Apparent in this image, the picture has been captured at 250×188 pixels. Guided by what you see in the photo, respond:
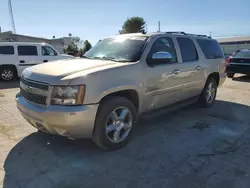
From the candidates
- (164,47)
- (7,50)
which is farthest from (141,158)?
(7,50)

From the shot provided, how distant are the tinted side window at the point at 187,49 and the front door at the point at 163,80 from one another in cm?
31

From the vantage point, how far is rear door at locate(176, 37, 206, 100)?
5.28m

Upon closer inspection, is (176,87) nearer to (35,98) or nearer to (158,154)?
(158,154)

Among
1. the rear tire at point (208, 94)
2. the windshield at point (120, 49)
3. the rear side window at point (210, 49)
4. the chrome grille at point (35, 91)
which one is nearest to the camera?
the chrome grille at point (35, 91)

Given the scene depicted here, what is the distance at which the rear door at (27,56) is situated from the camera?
1210 cm

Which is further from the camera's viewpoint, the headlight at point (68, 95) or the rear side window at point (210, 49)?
the rear side window at point (210, 49)

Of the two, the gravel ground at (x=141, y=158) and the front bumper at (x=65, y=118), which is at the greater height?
the front bumper at (x=65, y=118)

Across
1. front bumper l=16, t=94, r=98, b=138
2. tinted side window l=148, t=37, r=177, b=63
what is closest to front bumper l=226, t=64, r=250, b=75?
tinted side window l=148, t=37, r=177, b=63

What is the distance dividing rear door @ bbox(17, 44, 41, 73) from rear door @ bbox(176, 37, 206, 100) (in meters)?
9.08

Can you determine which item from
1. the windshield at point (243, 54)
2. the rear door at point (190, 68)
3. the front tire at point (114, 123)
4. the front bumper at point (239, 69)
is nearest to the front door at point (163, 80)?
the rear door at point (190, 68)

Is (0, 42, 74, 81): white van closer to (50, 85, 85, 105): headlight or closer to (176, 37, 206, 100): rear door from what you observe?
(176, 37, 206, 100): rear door

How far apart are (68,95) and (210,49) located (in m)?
4.56

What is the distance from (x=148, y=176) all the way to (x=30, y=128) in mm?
2699

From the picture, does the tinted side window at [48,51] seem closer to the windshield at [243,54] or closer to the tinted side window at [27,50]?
the tinted side window at [27,50]
